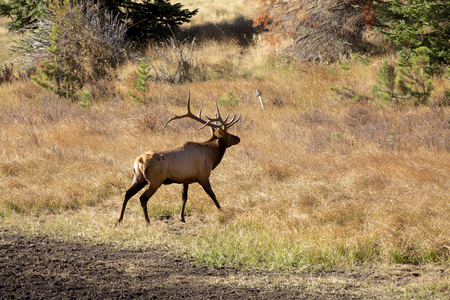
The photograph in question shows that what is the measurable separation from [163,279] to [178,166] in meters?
2.15

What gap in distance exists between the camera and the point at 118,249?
21.7 ft

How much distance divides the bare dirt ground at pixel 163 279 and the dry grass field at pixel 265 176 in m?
0.26

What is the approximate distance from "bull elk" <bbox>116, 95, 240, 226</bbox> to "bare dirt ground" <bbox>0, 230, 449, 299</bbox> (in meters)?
1.09

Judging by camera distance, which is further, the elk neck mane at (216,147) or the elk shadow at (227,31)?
the elk shadow at (227,31)

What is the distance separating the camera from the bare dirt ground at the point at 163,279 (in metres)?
4.99

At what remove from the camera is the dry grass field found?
6402 mm

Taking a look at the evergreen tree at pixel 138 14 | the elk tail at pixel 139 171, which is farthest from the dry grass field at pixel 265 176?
the evergreen tree at pixel 138 14

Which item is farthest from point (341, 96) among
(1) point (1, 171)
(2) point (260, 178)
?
(1) point (1, 171)

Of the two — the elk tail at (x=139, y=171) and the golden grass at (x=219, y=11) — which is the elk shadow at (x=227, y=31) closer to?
the golden grass at (x=219, y=11)

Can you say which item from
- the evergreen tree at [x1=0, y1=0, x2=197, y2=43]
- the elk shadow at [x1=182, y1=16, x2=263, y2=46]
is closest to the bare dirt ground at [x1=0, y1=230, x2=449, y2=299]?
the evergreen tree at [x1=0, y1=0, x2=197, y2=43]

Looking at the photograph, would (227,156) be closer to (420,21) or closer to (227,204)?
(227,204)

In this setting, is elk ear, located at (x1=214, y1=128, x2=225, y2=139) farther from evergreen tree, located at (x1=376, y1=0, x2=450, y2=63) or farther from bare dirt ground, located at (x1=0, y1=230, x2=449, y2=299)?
evergreen tree, located at (x1=376, y1=0, x2=450, y2=63)

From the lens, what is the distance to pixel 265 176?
9281 millimetres

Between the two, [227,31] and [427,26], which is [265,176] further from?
[227,31]
